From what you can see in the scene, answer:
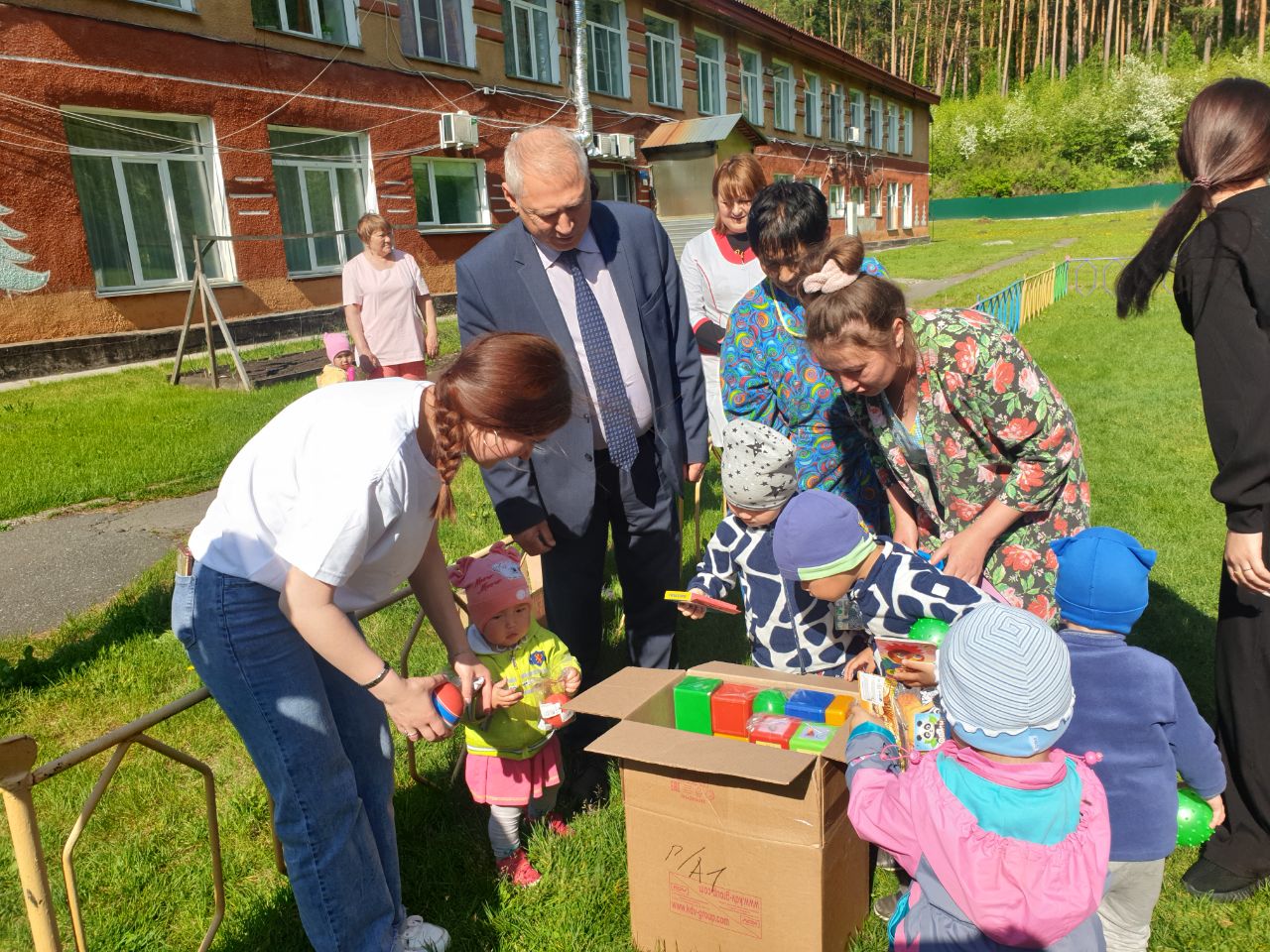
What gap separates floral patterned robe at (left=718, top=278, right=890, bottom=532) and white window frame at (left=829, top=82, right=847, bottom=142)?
33409 millimetres

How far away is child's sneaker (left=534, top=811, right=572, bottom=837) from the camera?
3.02 metres

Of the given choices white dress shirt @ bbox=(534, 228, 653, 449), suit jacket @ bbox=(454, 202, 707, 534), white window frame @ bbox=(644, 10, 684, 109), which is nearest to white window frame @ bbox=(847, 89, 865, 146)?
Answer: white window frame @ bbox=(644, 10, 684, 109)

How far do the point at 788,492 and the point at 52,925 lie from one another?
2.25m

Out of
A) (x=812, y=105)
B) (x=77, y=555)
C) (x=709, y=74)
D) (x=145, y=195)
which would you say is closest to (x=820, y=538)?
(x=77, y=555)

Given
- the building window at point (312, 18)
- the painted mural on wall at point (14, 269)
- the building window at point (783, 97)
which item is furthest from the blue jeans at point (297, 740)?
the building window at point (783, 97)

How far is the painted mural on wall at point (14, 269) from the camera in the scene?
1048 centimetres

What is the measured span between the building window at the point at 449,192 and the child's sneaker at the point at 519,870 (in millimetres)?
14804

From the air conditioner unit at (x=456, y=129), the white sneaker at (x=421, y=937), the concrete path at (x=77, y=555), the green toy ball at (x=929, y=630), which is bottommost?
the white sneaker at (x=421, y=937)

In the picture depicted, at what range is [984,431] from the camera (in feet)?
8.55

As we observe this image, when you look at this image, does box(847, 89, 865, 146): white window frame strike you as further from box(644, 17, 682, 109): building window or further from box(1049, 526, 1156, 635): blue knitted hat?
box(1049, 526, 1156, 635): blue knitted hat

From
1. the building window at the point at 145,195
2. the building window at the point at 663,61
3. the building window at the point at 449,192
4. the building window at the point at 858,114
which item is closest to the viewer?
the building window at the point at 145,195

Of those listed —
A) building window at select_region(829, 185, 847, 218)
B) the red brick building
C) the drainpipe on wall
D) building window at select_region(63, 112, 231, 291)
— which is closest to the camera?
the red brick building

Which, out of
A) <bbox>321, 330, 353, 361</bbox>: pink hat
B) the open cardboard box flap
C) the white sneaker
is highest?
<bbox>321, 330, 353, 361</bbox>: pink hat

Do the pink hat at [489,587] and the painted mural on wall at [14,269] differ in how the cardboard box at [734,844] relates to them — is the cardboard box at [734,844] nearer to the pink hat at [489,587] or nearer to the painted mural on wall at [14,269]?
the pink hat at [489,587]
